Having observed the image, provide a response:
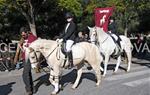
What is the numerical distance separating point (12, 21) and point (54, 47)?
73.6ft

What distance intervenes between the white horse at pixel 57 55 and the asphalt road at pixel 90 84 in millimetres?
533

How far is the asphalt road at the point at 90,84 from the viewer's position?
446 inches

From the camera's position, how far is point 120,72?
1591 centimetres

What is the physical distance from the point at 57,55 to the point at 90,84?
7.42ft

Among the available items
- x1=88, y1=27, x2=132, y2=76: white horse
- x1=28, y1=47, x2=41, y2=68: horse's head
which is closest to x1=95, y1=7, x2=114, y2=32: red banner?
x1=88, y1=27, x2=132, y2=76: white horse

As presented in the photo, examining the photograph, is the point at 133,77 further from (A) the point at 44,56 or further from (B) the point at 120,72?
(A) the point at 44,56

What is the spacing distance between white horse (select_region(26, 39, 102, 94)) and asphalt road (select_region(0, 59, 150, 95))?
533 millimetres

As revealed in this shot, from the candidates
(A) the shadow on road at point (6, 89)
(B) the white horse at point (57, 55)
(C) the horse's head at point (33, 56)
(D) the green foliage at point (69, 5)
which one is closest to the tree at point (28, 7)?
(D) the green foliage at point (69, 5)

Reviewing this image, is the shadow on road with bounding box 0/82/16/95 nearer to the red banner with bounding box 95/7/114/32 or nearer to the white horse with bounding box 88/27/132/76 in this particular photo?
the white horse with bounding box 88/27/132/76

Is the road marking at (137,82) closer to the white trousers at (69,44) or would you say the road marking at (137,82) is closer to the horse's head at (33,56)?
the white trousers at (69,44)

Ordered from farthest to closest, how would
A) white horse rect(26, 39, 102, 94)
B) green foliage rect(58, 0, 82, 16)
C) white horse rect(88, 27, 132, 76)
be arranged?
1. green foliage rect(58, 0, 82, 16)
2. white horse rect(88, 27, 132, 76)
3. white horse rect(26, 39, 102, 94)

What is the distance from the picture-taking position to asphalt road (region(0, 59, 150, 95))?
37.2 ft

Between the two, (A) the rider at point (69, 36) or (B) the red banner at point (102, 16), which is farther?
(B) the red banner at point (102, 16)

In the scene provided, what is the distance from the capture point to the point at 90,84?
12602 mm
